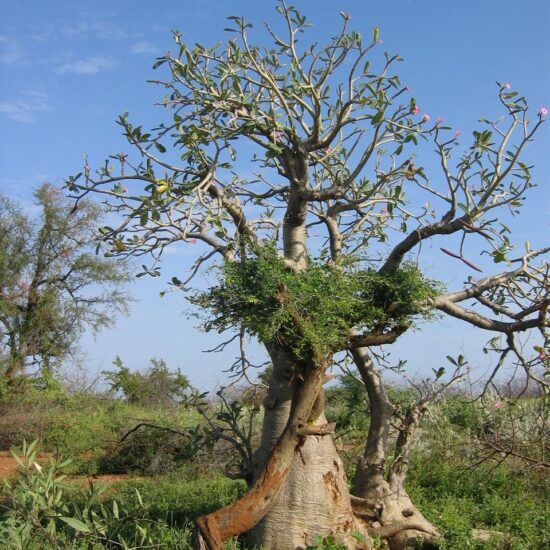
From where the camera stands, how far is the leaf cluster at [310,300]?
13.0ft

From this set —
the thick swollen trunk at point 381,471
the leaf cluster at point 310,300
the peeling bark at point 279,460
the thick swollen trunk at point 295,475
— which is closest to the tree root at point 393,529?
the thick swollen trunk at point 381,471

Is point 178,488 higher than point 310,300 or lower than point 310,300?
lower

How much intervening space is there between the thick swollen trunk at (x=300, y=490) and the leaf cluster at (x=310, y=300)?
0.41 meters

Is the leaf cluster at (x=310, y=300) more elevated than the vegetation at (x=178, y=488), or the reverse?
the leaf cluster at (x=310, y=300)

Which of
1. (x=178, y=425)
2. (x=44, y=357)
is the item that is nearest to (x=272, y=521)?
(x=178, y=425)

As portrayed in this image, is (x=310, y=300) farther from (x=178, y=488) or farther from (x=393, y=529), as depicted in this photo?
(x=178, y=488)

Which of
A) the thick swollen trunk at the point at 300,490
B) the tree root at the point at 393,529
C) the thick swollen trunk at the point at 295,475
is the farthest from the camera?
the tree root at the point at 393,529

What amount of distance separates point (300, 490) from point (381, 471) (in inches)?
34.1

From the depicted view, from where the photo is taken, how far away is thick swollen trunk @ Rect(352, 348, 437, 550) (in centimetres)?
486

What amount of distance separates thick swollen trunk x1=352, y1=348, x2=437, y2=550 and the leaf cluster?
0.64 meters

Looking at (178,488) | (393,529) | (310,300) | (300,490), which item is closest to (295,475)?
(300,490)

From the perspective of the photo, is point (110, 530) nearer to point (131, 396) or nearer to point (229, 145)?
point (229, 145)

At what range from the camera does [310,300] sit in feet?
13.1

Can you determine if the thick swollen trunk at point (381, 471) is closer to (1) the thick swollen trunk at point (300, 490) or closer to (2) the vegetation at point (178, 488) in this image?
(2) the vegetation at point (178, 488)
